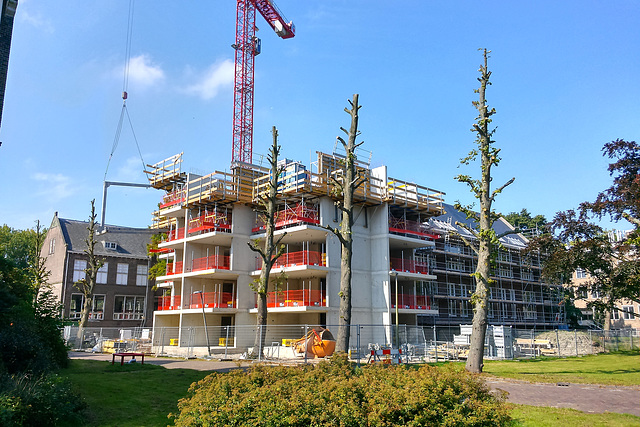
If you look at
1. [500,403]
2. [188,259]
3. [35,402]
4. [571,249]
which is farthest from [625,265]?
[188,259]

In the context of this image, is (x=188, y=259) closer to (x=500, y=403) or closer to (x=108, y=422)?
(x=108, y=422)

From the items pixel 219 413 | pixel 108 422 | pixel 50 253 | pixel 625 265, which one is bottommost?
pixel 108 422

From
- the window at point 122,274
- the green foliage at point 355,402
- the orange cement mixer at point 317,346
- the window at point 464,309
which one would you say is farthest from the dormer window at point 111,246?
the green foliage at point 355,402

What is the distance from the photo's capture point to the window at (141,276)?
171ft

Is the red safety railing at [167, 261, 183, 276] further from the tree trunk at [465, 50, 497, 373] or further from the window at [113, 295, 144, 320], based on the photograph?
the tree trunk at [465, 50, 497, 373]

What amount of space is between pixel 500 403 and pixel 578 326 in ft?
192

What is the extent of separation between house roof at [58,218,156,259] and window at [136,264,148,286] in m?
1.14

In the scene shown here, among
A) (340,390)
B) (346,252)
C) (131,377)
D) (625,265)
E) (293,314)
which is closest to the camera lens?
(340,390)

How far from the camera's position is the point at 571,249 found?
23859 mm

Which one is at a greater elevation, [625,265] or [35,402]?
[625,265]

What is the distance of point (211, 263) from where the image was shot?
35031 millimetres

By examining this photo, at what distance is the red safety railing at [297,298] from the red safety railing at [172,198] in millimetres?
10537

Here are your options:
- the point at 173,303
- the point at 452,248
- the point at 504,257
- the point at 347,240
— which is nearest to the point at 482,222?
the point at 347,240

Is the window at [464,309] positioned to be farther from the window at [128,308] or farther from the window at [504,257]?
the window at [128,308]
